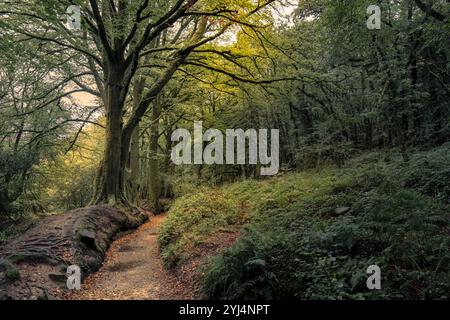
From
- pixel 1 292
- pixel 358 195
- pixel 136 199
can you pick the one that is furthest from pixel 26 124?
pixel 358 195

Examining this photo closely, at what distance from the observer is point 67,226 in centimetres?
912

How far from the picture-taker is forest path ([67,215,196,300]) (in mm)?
6516

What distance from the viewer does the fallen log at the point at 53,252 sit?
5918mm

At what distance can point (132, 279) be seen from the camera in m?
7.68

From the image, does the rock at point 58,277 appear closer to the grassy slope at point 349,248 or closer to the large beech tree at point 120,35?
the grassy slope at point 349,248

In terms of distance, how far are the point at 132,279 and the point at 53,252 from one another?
5.91 feet

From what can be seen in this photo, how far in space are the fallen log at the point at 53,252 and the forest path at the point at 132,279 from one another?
31 centimetres

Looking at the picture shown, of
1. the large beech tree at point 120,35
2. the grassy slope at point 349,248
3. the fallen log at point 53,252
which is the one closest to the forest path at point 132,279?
the fallen log at point 53,252

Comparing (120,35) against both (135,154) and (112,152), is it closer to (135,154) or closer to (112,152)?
(112,152)

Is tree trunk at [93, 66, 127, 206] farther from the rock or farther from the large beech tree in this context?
the rock

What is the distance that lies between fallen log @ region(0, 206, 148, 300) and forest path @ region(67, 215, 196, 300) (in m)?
0.31
